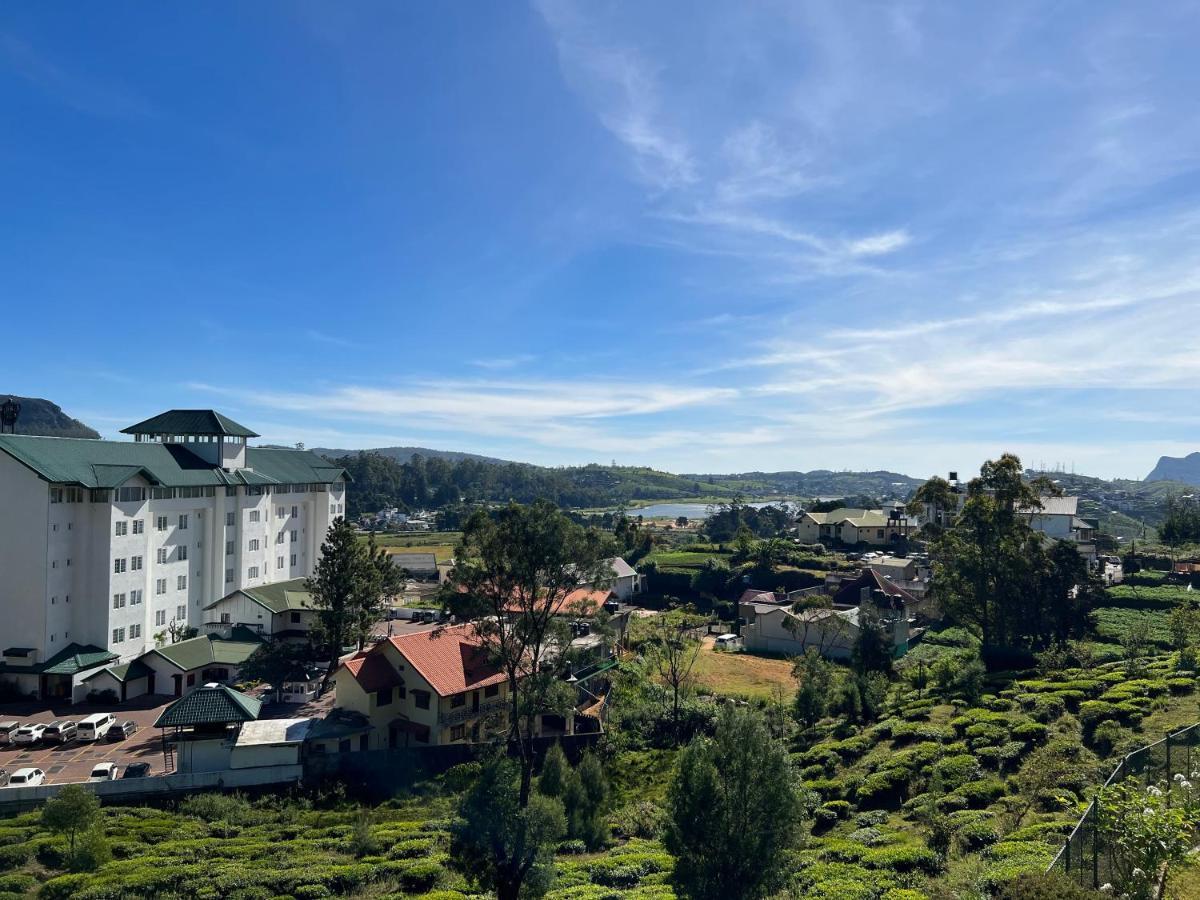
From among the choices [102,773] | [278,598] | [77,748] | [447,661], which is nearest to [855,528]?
[447,661]

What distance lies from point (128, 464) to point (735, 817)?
40049 millimetres

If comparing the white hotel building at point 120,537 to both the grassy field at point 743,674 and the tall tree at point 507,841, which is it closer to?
the tall tree at point 507,841

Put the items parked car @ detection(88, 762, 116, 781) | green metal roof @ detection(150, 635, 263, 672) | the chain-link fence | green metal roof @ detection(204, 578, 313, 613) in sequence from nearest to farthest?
the chain-link fence
parked car @ detection(88, 762, 116, 781)
green metal roof @ detection(150, 635, 263, 672)
green metal roof @ detection(204, 578, 313, 613)

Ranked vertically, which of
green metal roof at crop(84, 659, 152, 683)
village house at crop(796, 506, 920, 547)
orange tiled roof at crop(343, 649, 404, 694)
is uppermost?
village house at crop(796, 506, 920, 547)

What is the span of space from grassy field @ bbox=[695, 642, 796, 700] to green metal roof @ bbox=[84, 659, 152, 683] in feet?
98.0

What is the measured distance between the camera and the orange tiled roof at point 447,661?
102ft

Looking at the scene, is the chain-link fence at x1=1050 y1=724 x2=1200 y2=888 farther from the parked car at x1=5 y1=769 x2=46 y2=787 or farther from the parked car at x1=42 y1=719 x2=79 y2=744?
the parked car at x1=42 y1=719 x2=79 y2=744

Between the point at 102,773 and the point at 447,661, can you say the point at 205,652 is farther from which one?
the point at 447,661

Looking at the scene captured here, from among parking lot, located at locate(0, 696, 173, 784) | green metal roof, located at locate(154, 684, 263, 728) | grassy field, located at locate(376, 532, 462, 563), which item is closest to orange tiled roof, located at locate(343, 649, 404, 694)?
green metal roof, located at locate(154, 684, 263, 728)

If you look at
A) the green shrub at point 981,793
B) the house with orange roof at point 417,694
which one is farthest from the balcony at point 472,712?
the green shrub at point 981,793

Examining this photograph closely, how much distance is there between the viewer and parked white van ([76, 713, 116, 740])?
98.9ft

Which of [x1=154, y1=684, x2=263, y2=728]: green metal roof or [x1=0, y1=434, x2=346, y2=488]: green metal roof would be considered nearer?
[x1=154, y1=684, x2=263, y2=728]: green metal roof

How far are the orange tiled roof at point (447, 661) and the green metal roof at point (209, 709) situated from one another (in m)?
6.19

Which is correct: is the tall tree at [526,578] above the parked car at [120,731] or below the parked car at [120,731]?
above
